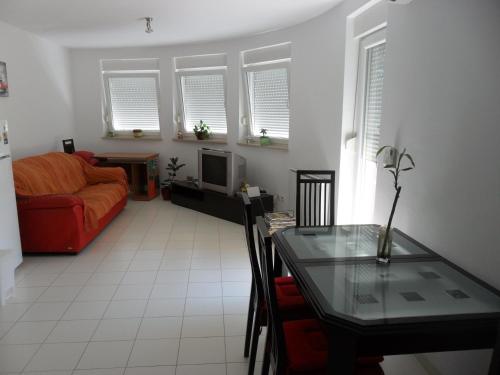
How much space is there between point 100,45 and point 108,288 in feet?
14.5

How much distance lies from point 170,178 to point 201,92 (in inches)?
63.5

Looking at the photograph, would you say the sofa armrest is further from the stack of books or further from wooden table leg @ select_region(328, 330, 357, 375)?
wooden table leg @ select_region(328, 330, 357, 375)

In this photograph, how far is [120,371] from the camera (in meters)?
2.13

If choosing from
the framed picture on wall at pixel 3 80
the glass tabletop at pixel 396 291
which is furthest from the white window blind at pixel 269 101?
the glass tabletop at pixel 396 291

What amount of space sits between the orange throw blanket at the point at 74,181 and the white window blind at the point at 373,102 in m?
2.95

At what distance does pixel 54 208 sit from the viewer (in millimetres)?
3668

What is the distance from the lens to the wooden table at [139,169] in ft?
19.6

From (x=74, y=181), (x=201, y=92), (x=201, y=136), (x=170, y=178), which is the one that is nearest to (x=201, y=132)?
(x=201, y=136)

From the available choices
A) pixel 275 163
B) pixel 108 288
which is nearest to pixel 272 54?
pixel 275 163

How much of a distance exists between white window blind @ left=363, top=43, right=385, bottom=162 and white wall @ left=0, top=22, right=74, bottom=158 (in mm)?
4134

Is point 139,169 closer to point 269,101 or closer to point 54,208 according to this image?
point 269,101

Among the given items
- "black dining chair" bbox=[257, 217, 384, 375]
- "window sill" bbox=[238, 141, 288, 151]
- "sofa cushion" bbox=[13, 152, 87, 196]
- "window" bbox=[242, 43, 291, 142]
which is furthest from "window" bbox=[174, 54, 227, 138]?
"black dining chair" bbox=[257, 217, 384, 375]

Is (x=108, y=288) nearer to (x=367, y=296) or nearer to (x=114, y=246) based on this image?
(x=114, y=246)

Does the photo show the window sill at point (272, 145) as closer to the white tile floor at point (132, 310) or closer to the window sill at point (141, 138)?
the white tile floor at point (132, 310)
